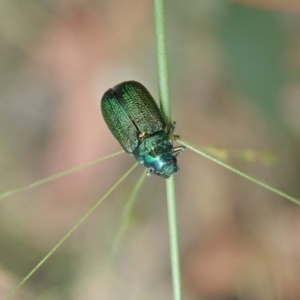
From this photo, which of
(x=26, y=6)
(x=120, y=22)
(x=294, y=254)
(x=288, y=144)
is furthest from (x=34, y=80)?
(x=294, y=254)

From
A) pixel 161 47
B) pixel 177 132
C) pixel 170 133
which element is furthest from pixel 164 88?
pixel 177 132

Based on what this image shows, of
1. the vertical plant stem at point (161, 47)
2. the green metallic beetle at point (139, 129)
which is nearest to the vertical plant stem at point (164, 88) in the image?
the vertical plant stem at point (161, 47)

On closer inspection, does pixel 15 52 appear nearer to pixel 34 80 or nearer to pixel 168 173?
pixel 34 80

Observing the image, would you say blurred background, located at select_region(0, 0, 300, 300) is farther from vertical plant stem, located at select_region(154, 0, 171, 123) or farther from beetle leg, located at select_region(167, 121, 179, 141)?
vertical plant stem, located at select_region(154, 0, 171, 123)

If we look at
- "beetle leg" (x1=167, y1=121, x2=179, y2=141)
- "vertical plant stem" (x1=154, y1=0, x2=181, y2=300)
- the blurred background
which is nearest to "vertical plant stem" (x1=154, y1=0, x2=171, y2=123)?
"vertical plant stem" (x1=154, y1=0, x2=181, y2=300)

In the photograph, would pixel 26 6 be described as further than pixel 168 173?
Yes

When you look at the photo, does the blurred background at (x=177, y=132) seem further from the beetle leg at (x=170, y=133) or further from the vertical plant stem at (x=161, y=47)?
the vertical plant stem at (x=161, y=47)
